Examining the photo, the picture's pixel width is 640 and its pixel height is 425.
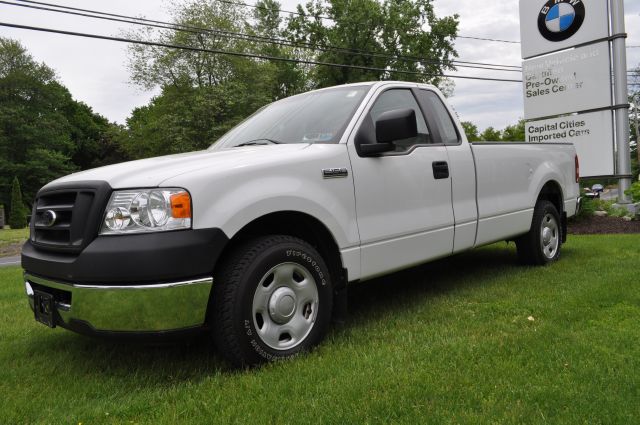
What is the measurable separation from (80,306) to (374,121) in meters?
2.35

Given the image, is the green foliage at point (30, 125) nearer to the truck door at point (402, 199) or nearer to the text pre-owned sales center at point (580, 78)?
the text pre-owned sales center at point (580, 78)

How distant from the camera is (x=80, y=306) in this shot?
2.65 metres

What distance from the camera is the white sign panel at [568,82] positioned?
33.7 feet

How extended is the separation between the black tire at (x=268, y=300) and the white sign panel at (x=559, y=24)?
975 cm

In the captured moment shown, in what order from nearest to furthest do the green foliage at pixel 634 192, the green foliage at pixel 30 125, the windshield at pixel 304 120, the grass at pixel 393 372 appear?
the grass at pixel 393 372
the windshield at pixel 304 120
the green foliage at pixel 634 192
the green foliage at pixel 30 125

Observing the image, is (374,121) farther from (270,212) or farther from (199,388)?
(199,388)

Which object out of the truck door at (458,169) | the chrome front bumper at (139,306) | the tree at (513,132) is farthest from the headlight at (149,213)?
the tree at (513,132)

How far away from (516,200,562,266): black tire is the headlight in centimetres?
411

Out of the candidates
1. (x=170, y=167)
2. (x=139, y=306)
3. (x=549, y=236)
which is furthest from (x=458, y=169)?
(x=139, y=306)

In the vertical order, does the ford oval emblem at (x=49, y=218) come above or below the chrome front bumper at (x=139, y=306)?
above

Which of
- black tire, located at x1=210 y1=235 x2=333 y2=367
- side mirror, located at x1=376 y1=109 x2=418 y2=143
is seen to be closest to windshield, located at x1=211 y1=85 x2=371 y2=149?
side mirror, located at x1=376 y1=109 x2=418 y2=143

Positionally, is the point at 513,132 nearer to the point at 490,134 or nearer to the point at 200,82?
the point at 490,134

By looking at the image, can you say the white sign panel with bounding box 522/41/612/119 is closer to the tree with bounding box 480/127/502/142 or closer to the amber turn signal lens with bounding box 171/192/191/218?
the amber turn signal lens with bounding box 171/192/191/218

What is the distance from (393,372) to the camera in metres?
2.77
